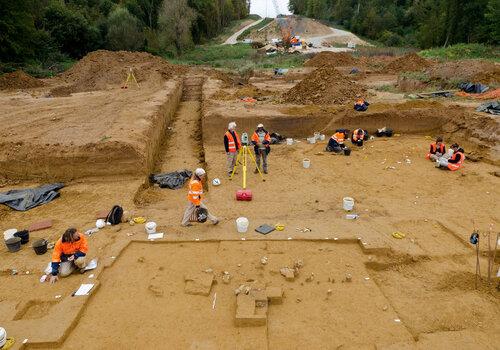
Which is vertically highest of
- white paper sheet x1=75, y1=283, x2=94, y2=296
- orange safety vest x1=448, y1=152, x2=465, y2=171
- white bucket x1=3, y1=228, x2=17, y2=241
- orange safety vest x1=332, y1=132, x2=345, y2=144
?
orange safety vest x1=332, y1=132, x2=345, y2=144

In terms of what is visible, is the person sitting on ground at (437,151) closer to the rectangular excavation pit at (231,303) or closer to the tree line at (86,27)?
the rectangular excavation pit at (231,303)

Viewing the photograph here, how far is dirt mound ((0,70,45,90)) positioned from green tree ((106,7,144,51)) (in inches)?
631

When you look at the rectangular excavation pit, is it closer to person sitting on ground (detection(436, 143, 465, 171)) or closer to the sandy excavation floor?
the sandy excavation floor

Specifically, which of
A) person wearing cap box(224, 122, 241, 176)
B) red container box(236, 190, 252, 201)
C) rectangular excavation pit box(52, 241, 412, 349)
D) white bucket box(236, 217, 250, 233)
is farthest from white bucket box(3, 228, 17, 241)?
person wearing cap box(224, 122, 241, 176)

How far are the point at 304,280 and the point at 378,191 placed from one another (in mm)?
4768

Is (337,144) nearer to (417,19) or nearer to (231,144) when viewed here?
(231,144)

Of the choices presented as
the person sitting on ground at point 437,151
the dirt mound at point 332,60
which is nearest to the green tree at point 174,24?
the dirt mound at point 332,60

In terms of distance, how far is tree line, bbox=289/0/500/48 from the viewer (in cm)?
3678

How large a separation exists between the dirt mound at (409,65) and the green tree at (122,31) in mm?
24835

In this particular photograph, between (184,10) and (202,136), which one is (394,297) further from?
(184,10)

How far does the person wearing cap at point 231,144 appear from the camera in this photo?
35.2ft

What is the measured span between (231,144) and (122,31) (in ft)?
103

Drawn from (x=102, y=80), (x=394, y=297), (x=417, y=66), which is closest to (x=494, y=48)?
(x=417, y=66)

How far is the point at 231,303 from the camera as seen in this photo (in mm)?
5902
